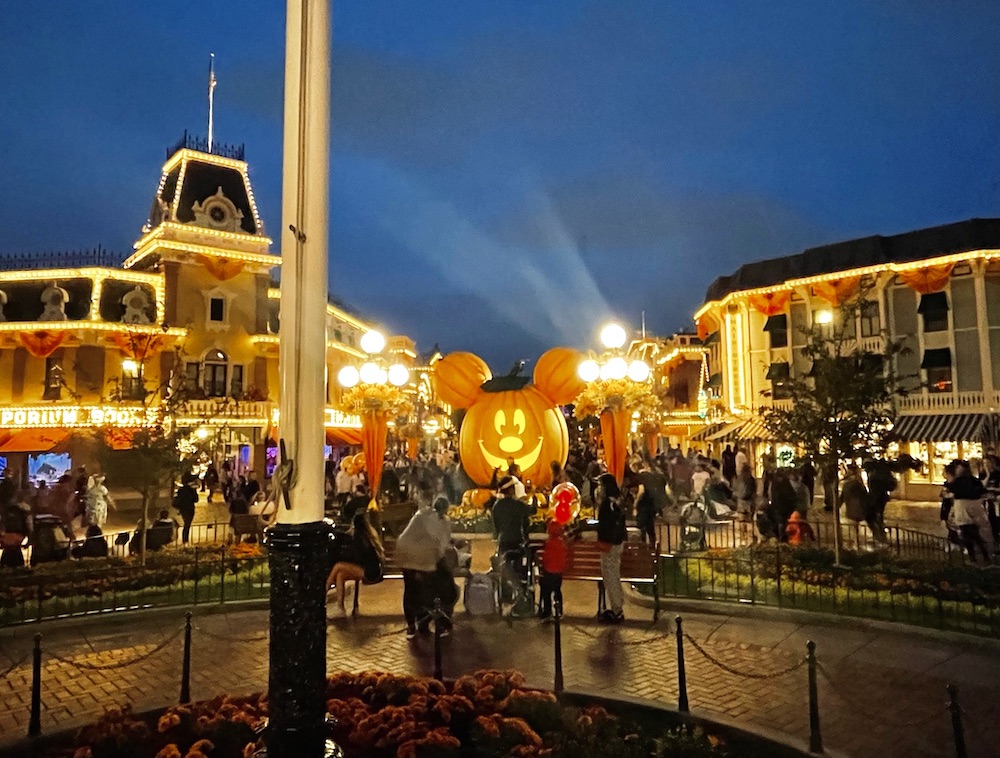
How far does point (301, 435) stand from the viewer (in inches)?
157

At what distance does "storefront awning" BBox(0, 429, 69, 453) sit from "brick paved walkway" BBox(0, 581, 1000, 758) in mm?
17496

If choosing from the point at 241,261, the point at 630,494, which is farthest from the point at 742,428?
the point at 241,261

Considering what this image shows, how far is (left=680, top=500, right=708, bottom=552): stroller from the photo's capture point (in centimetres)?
1352

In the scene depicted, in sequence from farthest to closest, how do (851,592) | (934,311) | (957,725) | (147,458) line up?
1. (934,311)
2. (147,458)
3. (851,592)
4. (957,725)

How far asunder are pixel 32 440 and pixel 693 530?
21450 millimetres

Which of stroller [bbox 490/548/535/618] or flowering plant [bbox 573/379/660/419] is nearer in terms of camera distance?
stroller [bbox 490/548/535/618]

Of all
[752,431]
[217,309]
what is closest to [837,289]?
[752,431]

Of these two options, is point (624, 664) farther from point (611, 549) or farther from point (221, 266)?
point (221, 266)

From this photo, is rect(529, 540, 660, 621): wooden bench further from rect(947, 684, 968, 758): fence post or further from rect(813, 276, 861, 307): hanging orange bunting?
rect(813, 276, 861, 307): hanging orange bunting

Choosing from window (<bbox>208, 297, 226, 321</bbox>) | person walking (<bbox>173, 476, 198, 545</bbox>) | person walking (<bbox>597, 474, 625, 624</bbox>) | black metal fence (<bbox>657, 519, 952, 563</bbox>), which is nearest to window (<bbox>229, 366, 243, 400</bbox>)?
window (<bbox>208, 297, 226, 321</bbox>)

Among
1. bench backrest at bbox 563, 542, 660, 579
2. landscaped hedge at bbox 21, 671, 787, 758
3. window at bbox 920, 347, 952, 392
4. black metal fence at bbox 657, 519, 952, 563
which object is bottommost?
landscaped hedge at bbox 21, 671, 787, 758

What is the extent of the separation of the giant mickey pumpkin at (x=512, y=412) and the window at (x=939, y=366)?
1490 centimetres

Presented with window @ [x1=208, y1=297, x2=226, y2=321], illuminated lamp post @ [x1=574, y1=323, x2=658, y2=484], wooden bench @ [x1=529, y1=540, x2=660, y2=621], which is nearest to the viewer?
wooden bench @ [x1=529, y1=540, x2=660, y2=621]

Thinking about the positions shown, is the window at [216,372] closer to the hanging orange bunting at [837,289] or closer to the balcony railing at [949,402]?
the hanging orange bunting at [837,289]
